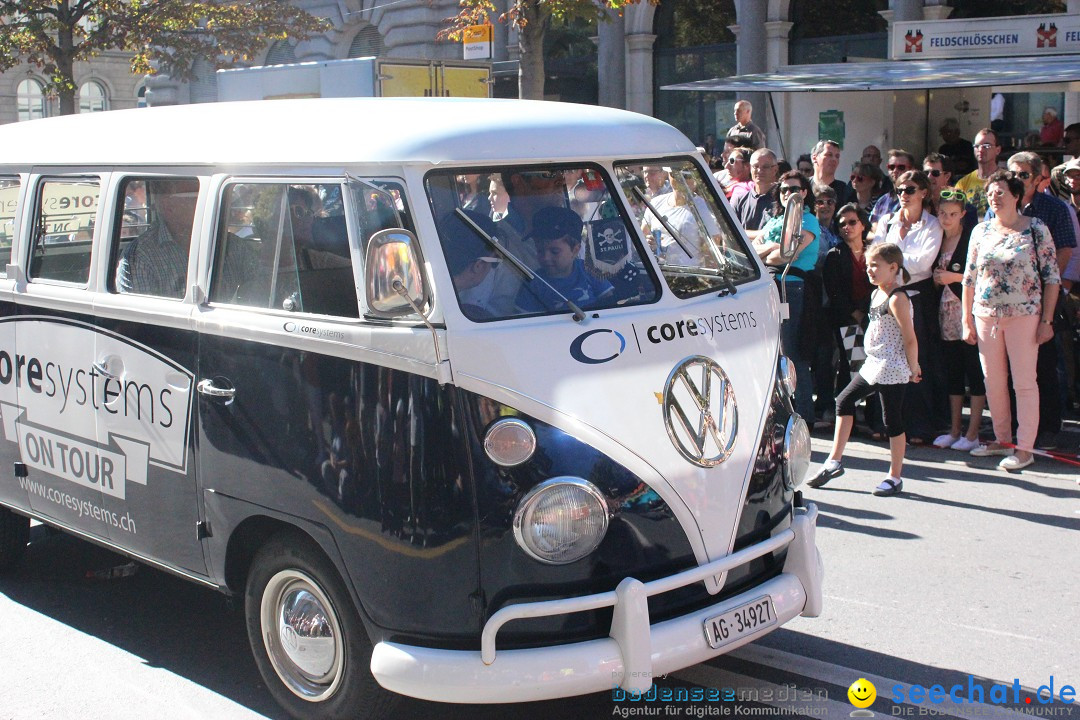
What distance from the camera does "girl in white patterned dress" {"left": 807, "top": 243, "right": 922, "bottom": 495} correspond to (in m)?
7.23

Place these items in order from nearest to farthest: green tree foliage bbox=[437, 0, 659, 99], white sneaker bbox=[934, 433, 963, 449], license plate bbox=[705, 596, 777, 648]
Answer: license plate bbox=[705, 596, 777, 648], white sneaker bbox=[934, 433, 963, 449], green tree foliage bbox=[437, 0, 659, 99]

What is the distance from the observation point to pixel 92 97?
2153 inches

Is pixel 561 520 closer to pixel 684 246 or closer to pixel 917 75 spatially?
pixel 684 246

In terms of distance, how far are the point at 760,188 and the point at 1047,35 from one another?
233 inches

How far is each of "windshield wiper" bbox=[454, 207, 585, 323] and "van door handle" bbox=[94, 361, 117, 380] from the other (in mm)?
1832

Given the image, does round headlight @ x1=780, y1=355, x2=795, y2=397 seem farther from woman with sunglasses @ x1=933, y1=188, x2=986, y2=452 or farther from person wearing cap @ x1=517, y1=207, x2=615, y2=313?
woman with sunglasses @ x1=933, y1=188, x2=986, y2=452

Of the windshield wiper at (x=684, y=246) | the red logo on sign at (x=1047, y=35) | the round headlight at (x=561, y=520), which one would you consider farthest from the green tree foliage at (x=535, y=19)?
the round headlight at (x=561, y=520)

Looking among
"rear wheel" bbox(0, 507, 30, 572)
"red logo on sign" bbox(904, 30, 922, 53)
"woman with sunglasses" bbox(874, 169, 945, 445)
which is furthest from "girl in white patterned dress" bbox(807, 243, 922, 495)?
"red logo on sign" bbox(904, 30, 922, 53)

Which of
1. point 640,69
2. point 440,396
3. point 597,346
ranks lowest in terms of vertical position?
point 440,396

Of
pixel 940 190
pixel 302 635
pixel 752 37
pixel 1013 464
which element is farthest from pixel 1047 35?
pixel 302 635

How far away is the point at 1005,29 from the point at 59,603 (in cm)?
1151

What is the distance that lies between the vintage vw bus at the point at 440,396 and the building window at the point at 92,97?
173ft

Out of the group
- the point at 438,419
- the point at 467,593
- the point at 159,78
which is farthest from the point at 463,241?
the point at 159,78

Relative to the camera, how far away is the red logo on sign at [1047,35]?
1303 centimetres
